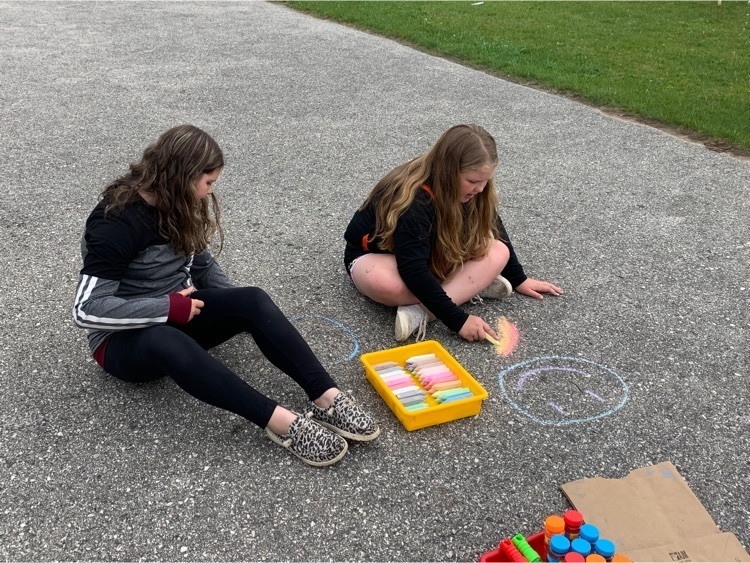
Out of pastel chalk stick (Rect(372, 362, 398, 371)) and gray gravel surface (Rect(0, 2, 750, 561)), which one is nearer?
gray gravel surface (Rect(0, 2, 750, 561))

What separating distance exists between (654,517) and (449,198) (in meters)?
1.52

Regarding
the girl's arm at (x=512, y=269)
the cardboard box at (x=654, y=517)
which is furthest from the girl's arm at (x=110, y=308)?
the girl's arm at (x=512, y=269)

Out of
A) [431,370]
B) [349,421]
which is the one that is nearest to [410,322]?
[431,370]

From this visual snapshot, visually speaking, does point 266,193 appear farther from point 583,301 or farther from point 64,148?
point 583,301

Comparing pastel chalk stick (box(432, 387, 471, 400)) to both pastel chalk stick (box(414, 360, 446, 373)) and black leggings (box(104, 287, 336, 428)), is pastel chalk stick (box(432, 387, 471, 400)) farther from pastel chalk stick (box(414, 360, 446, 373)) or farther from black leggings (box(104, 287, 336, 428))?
black leggings (box(104, 287, 336, 428))

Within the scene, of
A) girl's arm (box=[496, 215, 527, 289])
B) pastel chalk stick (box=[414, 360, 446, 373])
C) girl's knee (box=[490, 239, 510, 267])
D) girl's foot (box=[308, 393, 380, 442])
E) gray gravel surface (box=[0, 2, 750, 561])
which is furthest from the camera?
girl's arm (box=[496, 215, 527, 289])

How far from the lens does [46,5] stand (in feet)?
37.6

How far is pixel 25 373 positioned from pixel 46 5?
1065cm

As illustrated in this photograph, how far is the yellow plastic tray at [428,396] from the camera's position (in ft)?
8.57

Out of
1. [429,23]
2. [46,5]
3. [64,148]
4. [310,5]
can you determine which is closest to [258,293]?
[64,148]

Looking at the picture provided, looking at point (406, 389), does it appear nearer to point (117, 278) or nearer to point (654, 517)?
point (654, 517)

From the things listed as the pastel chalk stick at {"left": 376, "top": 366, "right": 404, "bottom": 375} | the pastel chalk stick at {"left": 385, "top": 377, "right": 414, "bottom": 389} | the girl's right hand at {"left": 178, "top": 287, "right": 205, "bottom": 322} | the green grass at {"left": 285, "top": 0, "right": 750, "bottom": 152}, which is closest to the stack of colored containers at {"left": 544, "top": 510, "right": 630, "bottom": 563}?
the pastel chalk stick at {"left": 385, "top": 377, "right": 414, "bottom": 389}

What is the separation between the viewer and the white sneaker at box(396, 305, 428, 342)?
3168mm

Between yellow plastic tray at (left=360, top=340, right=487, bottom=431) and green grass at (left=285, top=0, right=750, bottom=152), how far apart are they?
167 inches
